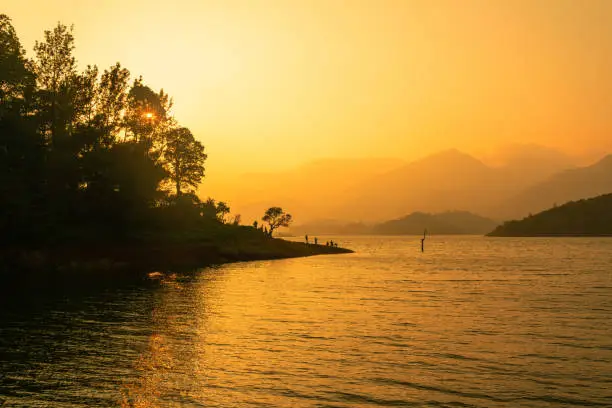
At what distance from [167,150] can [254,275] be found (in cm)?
4887

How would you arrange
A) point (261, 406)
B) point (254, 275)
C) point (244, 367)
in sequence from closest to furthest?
point (261, 406) → point (244, 367) → point (254, 275)

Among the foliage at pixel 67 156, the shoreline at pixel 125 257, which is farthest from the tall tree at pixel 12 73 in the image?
the shoreline at pixel 125 257

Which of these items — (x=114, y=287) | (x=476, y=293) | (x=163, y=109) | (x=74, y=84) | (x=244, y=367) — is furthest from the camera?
(x=163, y=109)

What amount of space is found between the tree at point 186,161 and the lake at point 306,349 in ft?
231

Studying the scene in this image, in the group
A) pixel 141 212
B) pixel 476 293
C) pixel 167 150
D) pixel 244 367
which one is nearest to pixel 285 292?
pixel 476 293

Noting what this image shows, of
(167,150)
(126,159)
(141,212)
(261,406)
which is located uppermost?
(167,150)

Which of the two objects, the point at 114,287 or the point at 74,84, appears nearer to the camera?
the point at 114,287

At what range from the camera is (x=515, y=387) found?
63.7 feet

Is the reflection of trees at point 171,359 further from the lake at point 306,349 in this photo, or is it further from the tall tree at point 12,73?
the tall tree at point 12,73

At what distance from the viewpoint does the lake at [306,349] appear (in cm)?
1861

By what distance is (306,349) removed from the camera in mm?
25922

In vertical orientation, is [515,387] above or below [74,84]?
below

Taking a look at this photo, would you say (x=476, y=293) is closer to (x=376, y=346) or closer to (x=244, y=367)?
(x=376, y=346)

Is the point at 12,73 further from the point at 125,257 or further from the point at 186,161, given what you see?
the point at 186,161
